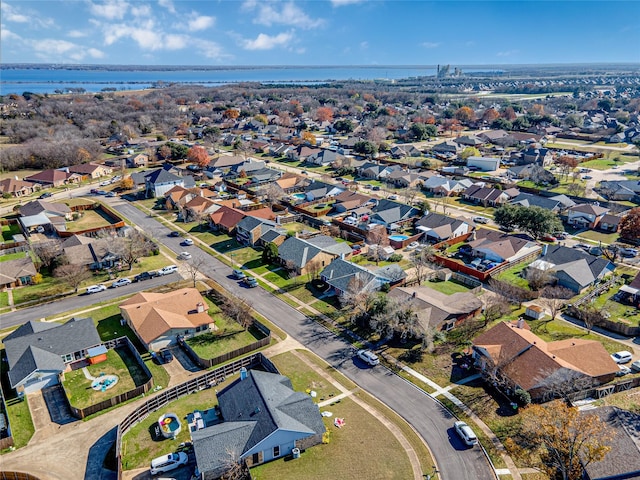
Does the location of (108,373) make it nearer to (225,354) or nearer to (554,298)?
(225,354)

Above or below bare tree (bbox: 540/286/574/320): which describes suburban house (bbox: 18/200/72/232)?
above

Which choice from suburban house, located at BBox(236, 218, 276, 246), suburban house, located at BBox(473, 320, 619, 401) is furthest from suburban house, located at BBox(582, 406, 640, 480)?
suburban house, located at BBox(236, 218, 276, 246)

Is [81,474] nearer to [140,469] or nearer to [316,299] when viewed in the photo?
[140,469]

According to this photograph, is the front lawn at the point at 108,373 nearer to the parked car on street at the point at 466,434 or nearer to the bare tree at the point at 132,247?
the bare tree at the point at 132,247

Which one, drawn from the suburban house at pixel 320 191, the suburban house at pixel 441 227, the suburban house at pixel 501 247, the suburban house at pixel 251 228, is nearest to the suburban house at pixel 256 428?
the suburban house at pixel 251 228

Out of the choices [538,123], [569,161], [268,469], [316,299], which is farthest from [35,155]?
[538,123]

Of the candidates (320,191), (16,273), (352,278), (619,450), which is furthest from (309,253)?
(619,450)

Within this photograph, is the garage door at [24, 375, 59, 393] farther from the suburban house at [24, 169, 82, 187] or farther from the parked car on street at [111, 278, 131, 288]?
the suburban house at [24, 169, 82, 187]
